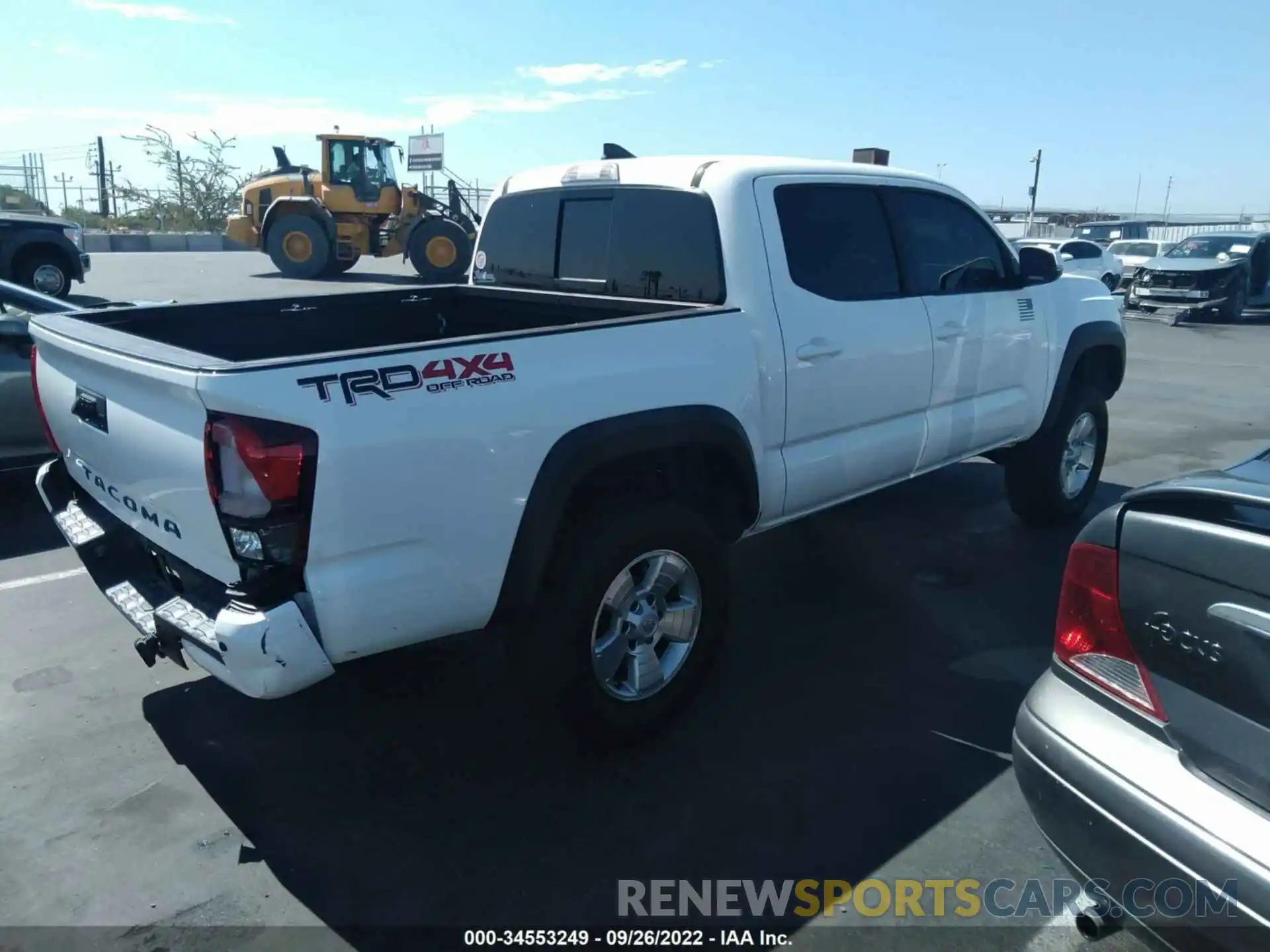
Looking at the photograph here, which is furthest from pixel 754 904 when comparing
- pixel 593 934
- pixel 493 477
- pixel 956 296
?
pixel 956 296

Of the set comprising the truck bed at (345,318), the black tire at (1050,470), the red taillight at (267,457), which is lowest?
the black tire at (1050,470)

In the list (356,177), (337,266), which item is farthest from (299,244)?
(356,177)

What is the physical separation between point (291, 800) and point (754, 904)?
1523 mm

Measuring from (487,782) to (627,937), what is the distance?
32.2 inches

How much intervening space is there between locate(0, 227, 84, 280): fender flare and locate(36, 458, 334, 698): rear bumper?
12.8 m

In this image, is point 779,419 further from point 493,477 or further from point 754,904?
point 754,904

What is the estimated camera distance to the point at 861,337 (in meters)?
4.12

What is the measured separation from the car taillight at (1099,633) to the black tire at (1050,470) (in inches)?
137

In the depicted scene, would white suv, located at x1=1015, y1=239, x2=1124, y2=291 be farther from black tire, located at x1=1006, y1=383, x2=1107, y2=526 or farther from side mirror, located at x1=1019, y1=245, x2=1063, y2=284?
side mirror, located at x1=1019, y1=245, x2=1063, y2=284

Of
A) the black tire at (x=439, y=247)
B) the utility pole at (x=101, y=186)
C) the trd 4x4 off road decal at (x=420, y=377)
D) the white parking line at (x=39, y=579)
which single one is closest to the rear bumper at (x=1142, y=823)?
the trd 4x4 off road decal at (x=420, y=377)

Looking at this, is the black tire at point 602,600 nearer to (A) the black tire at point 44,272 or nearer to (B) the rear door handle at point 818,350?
(B) the rear door handle at point 818,350

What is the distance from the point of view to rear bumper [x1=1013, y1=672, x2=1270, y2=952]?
1798 millimetres

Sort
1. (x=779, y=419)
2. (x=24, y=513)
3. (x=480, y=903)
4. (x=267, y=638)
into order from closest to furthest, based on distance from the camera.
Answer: (x=267, y=638)
(x=480, y=903)
(x=779, y=419)
(x=24, y=513)

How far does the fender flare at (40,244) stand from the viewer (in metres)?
13.9
